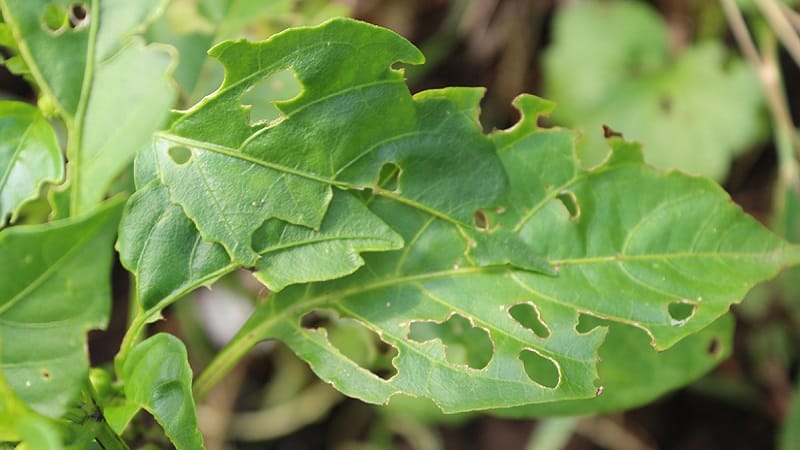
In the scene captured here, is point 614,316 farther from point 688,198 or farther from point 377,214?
point 377,214

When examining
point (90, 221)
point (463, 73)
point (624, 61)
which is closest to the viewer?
point (90, 221)

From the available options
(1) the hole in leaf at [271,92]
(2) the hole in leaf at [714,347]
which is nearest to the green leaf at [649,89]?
(2) the hole in leaf at [714,347]

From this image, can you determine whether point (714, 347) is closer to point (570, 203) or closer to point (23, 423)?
point (570, 203)

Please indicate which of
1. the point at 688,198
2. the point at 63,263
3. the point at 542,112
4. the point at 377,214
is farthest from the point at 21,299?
the point at 688,198

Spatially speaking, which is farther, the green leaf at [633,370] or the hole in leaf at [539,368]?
the green leaf at [633,370]

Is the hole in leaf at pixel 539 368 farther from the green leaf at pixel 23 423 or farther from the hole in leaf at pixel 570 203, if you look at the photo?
the green leaf at pixel 23 423

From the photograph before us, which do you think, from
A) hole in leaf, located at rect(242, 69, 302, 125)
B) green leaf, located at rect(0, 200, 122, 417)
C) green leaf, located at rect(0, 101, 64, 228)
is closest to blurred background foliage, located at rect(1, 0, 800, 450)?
hole in leaf, located at rect(242, 69, 302, 125)
